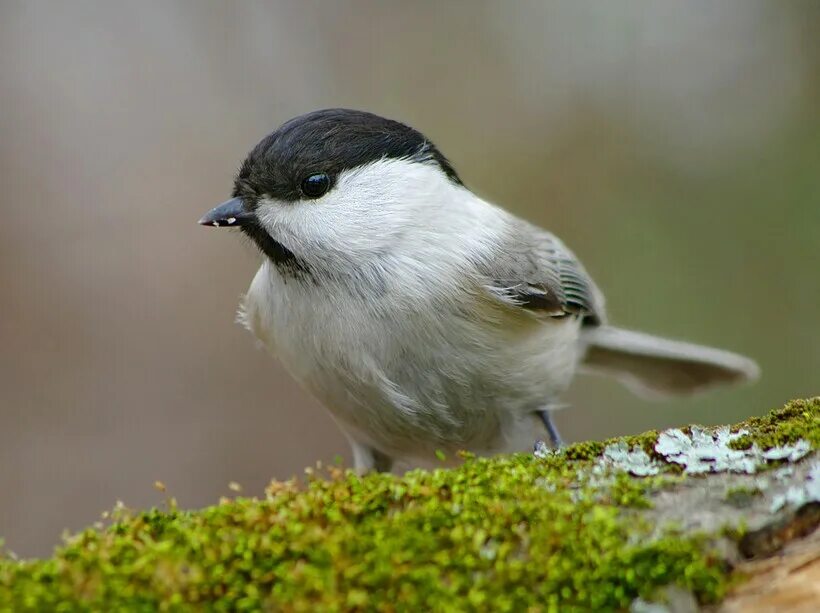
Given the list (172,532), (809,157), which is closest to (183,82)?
(809,157)

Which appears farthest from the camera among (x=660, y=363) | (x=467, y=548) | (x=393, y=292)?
(x=660, y=363)

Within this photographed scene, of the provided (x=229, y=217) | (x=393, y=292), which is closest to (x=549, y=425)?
(x=393, y=292)

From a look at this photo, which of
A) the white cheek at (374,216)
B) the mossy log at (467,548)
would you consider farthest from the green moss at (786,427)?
the white cheek at (374,216)

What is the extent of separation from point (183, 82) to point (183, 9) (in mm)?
470

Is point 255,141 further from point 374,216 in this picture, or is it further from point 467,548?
point 467,548

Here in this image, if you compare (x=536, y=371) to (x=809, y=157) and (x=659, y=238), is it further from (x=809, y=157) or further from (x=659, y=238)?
(x=809, y=157)

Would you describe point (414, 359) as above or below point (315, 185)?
below

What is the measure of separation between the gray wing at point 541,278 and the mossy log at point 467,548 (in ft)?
3.12

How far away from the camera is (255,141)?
5.02 m

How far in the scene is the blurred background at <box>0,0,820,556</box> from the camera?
4.33 m

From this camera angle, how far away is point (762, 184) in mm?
4977

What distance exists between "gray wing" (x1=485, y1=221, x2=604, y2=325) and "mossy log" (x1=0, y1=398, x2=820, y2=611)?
95 cm

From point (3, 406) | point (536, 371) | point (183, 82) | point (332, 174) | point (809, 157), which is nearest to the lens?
point (332, 174)

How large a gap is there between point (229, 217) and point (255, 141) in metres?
3.05
